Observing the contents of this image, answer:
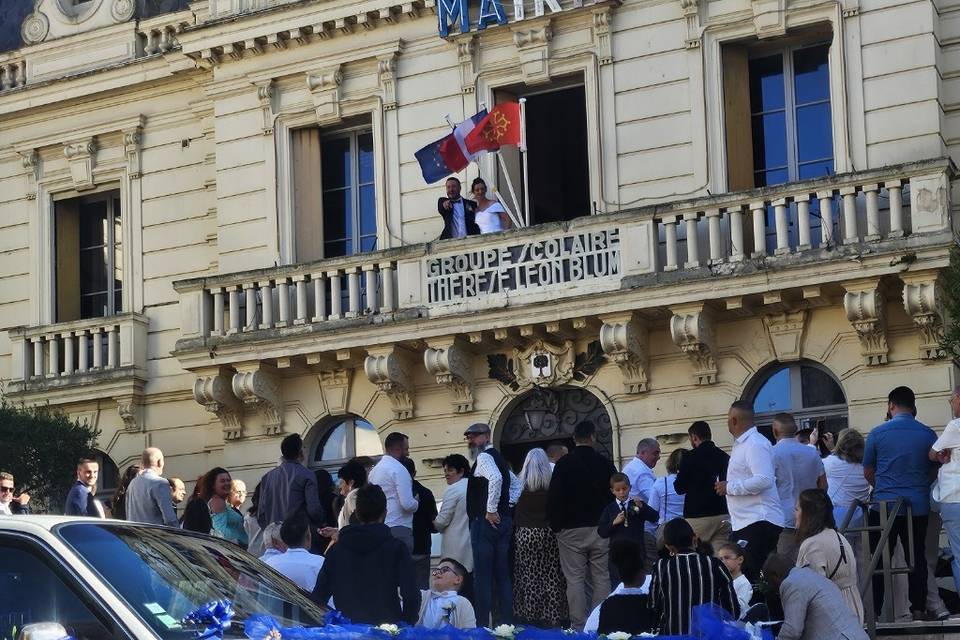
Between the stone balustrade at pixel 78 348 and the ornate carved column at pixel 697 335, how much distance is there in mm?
7685

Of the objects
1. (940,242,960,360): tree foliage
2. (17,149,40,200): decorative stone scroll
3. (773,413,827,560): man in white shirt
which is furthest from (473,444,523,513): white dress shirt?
(17,149,40,200): decorative stone scroll

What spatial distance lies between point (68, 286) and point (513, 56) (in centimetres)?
759

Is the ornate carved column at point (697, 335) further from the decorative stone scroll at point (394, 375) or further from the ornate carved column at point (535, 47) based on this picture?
the ornate carved column at point (535, 47)

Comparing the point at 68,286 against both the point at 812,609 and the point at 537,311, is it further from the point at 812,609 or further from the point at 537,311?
the point at 812,609

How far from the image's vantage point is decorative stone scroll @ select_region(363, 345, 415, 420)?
20.4 m

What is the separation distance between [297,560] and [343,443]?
953 centimetres

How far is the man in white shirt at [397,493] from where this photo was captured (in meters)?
14.7

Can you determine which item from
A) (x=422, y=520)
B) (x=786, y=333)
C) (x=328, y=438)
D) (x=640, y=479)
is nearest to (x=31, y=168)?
(x=328, y=438)

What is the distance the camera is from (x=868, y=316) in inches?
705

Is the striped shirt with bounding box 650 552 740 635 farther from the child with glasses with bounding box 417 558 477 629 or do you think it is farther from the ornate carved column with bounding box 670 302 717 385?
the ornate carved column with bounding box 670 302 717 385

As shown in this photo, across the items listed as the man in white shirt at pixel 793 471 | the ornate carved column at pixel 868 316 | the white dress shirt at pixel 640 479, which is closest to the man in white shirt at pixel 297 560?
the white dress shirt at pixel 640 479

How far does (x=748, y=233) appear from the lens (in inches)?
746

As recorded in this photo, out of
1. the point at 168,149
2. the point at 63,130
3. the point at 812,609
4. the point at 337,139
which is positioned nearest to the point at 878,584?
the point at 812,609

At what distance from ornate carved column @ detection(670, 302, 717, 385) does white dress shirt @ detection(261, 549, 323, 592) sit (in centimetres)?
744
